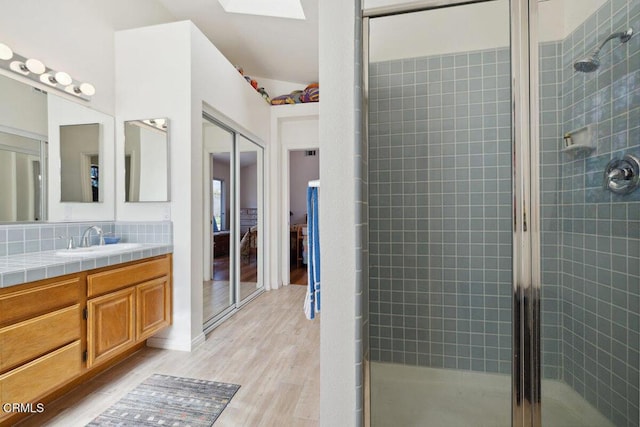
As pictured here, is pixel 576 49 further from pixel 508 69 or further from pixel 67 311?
pixel 67 311

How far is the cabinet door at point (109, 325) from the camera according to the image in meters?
1.70

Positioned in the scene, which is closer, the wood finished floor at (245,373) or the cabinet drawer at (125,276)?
the wood finished floor at (245,373)

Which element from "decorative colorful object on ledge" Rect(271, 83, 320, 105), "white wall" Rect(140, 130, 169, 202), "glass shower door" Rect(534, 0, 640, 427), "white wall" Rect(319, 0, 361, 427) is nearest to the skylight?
"decorative colorful object on ledge" Rect(271, 83, 320, 105)

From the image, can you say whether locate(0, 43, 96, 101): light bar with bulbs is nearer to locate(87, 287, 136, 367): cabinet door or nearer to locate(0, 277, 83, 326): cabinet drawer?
locate(0, 277, 83, 326): cabinet drawer

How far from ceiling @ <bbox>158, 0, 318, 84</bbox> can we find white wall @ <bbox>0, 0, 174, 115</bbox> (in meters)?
0.57

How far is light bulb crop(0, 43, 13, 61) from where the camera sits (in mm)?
1723

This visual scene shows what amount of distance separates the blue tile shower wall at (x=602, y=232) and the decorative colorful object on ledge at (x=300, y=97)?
3.06 m

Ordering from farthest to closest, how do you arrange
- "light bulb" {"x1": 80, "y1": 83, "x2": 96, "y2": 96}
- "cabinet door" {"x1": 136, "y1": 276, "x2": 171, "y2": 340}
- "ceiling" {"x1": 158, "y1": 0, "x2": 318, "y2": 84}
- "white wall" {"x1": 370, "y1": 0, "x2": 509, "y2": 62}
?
"ceiling" {"x1": 158, "y1": 0, "x2": 318, "y2": 84}
"light bulb" {"x1": 80, "y1": 83, "x2": 96, "y2": 96}
"cabinet door" {"x1": 136, "y1": 276, "x2": 171, "y2": 340}
"white wall" {"x1": 370, "y1": 0, "x2": 509, "y2": 62}

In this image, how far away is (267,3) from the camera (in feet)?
9.52

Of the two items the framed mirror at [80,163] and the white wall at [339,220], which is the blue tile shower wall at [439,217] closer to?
the white wall at [339,220]

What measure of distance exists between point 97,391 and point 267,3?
11.5 ft

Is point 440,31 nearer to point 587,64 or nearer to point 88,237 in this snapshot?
point 587,64

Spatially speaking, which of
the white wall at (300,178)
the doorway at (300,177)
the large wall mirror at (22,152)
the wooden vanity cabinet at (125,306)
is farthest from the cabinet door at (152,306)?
the white wall at (300,178)

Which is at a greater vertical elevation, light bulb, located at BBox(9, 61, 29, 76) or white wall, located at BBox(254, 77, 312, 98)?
white wall, located at BBox(254, 77, 312, 98)
